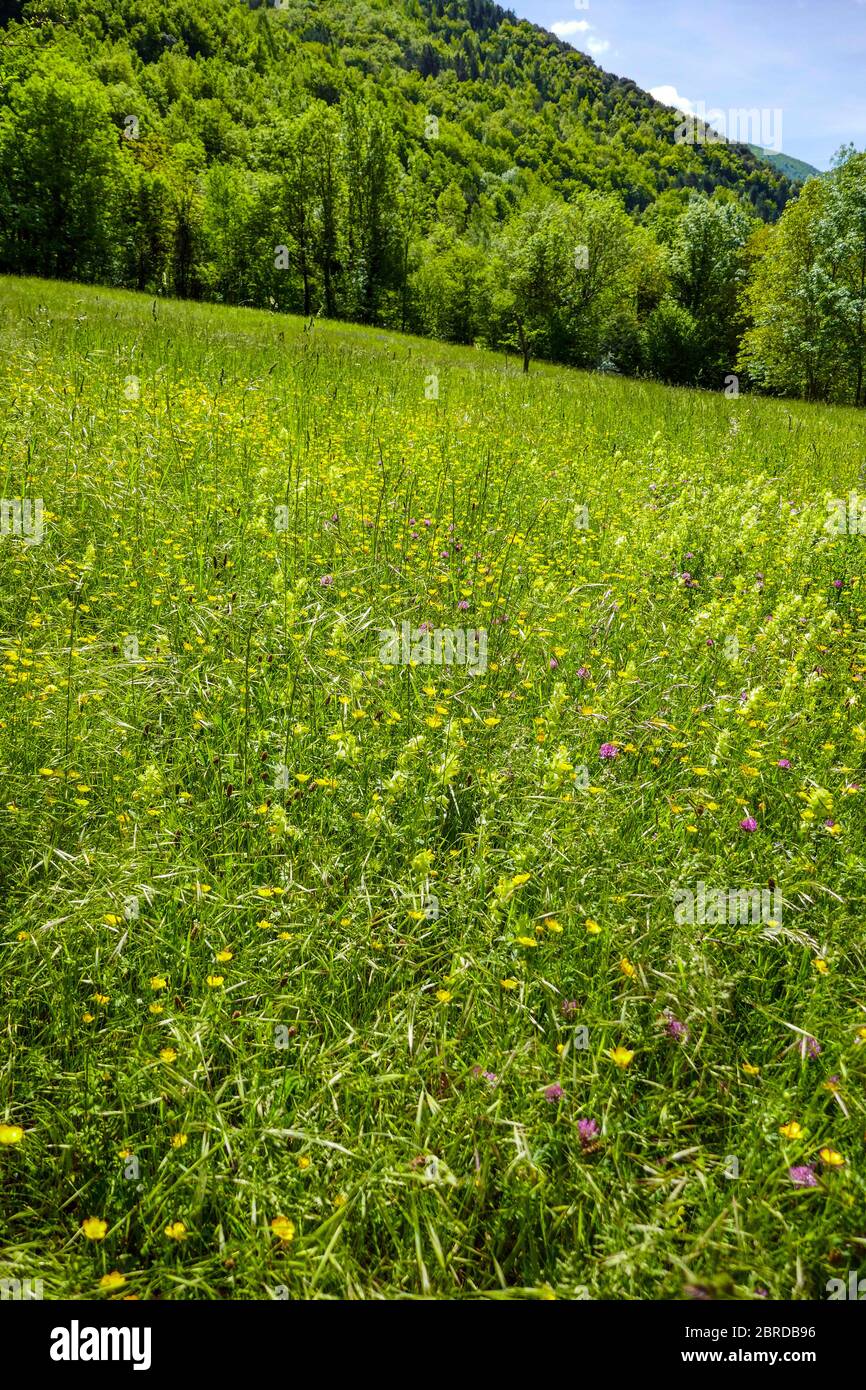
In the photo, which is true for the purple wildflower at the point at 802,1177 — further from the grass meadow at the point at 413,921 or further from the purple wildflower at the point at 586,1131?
the purple wildflower at the point at 586,1131

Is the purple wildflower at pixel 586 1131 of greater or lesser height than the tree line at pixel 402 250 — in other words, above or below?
below

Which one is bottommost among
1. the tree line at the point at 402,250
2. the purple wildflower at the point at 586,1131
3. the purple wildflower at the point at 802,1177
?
the purple wildflower at the point at 802,1177

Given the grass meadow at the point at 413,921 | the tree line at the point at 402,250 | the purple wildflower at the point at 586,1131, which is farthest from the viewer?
the tree line at the point at 402,250

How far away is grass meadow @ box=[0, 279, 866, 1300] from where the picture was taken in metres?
1.74

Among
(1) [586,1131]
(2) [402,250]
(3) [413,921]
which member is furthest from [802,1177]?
(2) [402,250]

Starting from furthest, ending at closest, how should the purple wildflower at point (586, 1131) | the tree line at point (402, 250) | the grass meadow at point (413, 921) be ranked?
the tree line at point (402, 250) → the purple wildflower at point (586, 1131) → the grass meadow at point (413, 921)

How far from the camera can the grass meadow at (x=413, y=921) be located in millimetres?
1735

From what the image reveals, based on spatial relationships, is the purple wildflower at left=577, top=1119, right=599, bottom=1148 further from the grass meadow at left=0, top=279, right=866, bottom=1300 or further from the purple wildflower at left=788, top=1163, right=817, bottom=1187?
the purple wildflower at left=788, top=1163, right=817, bottom=1187

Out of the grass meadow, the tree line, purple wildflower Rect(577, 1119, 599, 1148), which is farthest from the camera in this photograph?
the tree line

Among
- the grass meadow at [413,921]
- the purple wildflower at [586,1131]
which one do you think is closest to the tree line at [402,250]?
the grass meadow at [413,921]

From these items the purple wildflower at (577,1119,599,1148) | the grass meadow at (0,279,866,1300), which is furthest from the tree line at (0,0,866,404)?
the purple wildflower at (577,1119,599,1148)

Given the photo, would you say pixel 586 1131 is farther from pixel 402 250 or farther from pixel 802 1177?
pixel 402 250

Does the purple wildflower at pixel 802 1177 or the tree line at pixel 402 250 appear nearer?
the purple wildflower at pixel 802 1177
